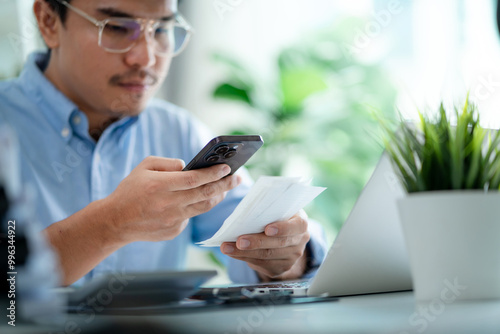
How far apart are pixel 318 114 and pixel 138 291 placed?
194 cm

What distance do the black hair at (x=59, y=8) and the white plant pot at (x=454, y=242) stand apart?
3.84 feet

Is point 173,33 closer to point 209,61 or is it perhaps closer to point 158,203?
point 158,203

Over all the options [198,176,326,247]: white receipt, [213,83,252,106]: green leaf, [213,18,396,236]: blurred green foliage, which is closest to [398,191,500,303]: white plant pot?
[198,176,326,247]: white receipt

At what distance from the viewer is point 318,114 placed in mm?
2660

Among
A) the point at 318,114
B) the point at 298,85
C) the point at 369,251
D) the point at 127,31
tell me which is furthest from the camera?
the point at 318,114

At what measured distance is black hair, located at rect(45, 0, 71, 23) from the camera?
1435 mm

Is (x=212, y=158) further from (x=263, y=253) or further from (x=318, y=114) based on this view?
(x=318, y=114)

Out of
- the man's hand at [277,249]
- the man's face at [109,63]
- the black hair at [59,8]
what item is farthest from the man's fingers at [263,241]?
the black hair at [59,8]

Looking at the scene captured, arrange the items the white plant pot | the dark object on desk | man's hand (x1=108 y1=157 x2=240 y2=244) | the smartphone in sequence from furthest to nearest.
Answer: man's hand (x1=108 y1=157 x2=240 y2=244), the smartphone, the dark object on desk, the white plant pot

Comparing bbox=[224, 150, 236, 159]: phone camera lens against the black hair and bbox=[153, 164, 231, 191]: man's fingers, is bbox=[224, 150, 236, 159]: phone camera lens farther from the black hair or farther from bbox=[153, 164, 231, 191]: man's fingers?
the black hair

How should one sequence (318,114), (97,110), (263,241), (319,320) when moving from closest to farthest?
1. (319,320)
2. (263,241)
3. (97,110)
4. (318,114)

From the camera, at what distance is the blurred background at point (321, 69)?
2.60 metres

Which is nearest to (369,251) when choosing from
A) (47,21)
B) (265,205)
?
(265,205)

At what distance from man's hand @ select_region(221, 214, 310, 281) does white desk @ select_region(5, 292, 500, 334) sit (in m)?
0.31
